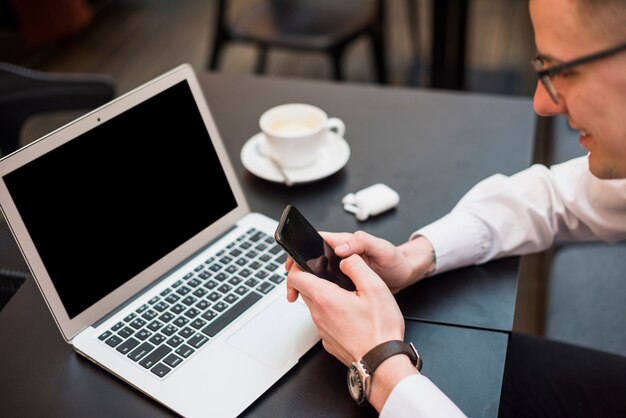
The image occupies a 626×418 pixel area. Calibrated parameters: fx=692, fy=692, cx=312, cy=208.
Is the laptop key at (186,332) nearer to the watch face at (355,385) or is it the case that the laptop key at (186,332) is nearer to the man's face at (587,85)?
the watch face at (355,385)

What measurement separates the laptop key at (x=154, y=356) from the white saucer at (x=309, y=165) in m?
0.37

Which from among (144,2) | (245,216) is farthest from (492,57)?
(245,216)

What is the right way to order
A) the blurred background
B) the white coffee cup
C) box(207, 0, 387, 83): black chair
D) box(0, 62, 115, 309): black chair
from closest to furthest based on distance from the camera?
the white coffee cup < box(0, 62, 115, 309): black chair < box(207, 0, 387, 83): black chair < the blurred background

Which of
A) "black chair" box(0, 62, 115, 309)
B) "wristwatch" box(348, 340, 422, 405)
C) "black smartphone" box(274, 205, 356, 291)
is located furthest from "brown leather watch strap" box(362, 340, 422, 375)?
"black chair" box(0, 62, 115, 309)

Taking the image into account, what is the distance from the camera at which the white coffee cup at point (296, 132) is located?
110 cm

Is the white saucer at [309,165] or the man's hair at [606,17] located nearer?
the man's hair at [606,17]

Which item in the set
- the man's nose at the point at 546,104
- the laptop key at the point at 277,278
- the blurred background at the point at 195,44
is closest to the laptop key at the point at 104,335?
the laptop key at the point at 277,278

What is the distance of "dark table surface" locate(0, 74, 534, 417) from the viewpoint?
0.79m

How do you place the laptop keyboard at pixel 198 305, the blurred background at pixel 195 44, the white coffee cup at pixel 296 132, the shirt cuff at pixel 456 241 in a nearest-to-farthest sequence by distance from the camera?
the laptop keyboard at pixel 198 305 → the shirt cuff at pixel 456 241 → the white coffee cup at pixel 296 132 → the blurred background at pixel 195 44

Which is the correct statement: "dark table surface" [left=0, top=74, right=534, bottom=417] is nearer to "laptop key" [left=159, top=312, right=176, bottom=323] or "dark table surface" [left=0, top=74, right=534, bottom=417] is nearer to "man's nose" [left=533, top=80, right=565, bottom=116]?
"laptop key" [left=159, top=312, right=176, bottom=323]

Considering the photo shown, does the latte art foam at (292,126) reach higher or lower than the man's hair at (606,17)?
lower

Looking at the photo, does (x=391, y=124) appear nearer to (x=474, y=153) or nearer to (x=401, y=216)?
(x=474, y=153)

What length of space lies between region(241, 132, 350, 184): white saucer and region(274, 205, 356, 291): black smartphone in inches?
10.2

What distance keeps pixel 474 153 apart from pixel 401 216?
219mm
